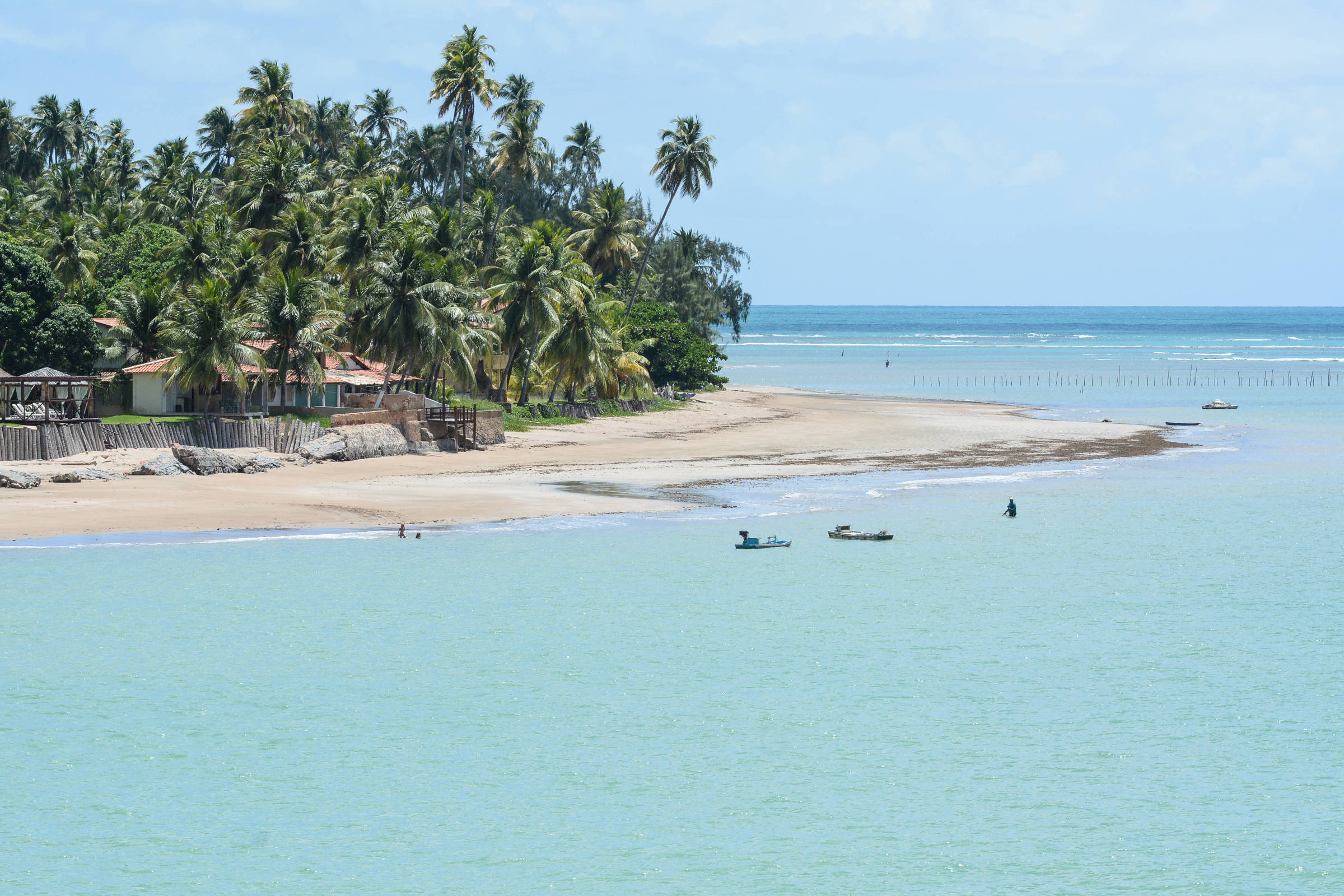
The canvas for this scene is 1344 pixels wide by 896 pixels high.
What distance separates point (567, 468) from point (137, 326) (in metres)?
22.7

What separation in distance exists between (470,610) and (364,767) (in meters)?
9.64

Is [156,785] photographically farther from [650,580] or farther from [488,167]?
[488,167]

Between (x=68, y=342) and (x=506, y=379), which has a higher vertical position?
(x=68, y=342)

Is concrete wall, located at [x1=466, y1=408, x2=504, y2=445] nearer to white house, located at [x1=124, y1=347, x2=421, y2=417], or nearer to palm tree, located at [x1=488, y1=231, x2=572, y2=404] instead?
white house, located at [x1=124, y1=347, x2=421, y2=417]

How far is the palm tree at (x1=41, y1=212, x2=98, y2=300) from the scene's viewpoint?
7538 cm

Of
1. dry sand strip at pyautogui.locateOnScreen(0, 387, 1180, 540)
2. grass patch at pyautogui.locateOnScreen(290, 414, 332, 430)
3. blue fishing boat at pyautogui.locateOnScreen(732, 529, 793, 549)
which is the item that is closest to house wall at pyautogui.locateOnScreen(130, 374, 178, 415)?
grass patch at pyautogui.locateOnScreen(290, 414, 332, 430)

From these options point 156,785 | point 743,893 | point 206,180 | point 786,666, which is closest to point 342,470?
point 786,666

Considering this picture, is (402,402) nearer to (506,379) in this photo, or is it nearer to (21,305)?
(506,379)

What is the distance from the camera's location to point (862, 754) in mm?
20359

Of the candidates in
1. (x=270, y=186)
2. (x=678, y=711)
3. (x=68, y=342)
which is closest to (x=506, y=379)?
(x=270, y=186)

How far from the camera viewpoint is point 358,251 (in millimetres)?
63188

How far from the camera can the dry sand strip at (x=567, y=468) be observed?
127ft

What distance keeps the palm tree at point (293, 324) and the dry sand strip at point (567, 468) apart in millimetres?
6482

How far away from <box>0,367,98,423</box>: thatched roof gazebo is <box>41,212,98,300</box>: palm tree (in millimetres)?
16921
